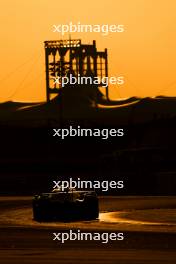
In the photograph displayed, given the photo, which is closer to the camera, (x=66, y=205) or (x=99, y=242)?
(x=99, y=242)

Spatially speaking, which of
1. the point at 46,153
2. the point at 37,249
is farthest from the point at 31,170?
the point at 37,249

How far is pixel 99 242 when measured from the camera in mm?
22891

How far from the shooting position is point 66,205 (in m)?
32.3

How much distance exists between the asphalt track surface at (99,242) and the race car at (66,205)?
1.69 feet

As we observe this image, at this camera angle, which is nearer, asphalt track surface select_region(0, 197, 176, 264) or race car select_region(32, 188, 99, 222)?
asphalt track surface select_region(0, 197, 176, 264)

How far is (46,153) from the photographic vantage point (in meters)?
112

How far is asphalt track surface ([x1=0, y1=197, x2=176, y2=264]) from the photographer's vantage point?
18656 millimetres

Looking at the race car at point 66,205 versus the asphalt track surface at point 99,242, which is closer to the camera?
the asphalt track surface at point 99,242

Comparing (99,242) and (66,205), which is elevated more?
(99,242)

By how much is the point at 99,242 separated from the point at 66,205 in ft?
31.2

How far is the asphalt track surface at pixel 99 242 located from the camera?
61.2ft

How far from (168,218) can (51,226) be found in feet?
16.7

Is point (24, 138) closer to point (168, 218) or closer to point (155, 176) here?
point (155, 176)

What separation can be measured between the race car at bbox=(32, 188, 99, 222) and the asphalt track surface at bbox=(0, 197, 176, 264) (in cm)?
52
